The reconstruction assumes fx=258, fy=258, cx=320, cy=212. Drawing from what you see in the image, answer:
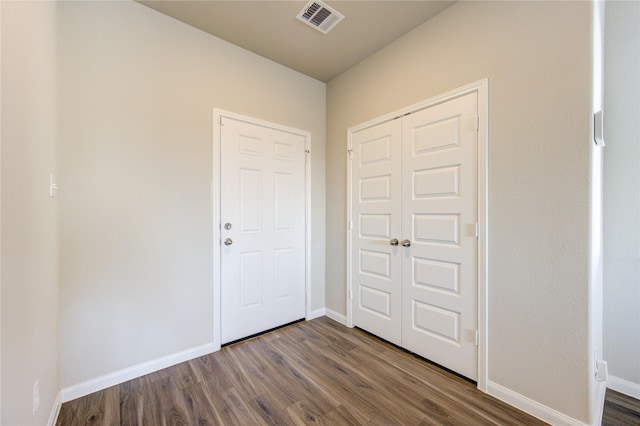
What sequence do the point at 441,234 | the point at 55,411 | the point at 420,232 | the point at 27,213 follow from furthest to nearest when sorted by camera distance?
the point at 420,232, the point at 441,234, the point at 55,411, the point at 27,213

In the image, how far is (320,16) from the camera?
212cm

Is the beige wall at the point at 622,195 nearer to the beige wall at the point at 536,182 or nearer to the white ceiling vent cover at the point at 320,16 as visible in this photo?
the beige wall at the point at 536,182

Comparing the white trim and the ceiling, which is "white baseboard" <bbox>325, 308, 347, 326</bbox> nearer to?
the white trim

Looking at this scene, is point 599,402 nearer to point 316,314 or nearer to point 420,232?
point 420,232

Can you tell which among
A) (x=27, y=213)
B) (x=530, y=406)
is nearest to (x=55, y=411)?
(x=27, y=213)

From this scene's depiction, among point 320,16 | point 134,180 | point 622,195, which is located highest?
point 320,16

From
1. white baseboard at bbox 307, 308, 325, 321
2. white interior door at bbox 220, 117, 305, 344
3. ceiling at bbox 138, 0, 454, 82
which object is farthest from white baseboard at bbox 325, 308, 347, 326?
ceiling at bbox 138, 0, 454, 82

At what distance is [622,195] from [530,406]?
156 cm

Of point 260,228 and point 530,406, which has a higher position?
point 260,228

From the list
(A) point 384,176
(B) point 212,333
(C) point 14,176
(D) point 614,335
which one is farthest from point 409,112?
(B) point 212,333

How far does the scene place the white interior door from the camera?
244 cm

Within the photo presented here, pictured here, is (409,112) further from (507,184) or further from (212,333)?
(212,333)

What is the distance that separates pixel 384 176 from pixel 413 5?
1.35 metres

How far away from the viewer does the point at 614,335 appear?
71.9 inches
